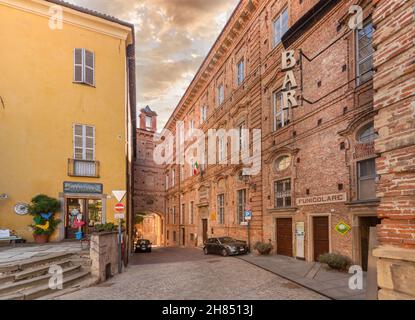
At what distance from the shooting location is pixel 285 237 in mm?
16562

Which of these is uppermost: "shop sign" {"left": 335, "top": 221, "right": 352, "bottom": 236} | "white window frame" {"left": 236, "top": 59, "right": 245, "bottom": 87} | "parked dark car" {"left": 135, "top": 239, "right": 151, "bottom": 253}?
"white window frame" {"left": 236, "top": 59, "right": 245, "bottom": 87}

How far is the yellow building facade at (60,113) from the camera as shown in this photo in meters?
14.2

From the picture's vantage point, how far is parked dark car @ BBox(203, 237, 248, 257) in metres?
18.5

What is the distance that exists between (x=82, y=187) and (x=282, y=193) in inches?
417

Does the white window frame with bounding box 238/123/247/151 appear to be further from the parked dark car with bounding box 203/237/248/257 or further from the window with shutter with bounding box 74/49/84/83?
the window with shutter with bounding box 74/49/84/83

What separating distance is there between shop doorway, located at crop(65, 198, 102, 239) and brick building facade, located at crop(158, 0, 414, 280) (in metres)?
9.45

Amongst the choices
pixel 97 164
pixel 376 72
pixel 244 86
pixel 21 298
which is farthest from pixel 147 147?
pixel 376 72

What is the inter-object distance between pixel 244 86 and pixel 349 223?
41.7 feet

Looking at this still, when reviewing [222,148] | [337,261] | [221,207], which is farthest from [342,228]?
[222,148]

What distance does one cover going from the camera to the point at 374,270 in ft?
16.4

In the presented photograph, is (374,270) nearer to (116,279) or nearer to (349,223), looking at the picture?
(349,223)

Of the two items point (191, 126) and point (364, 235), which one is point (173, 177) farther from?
point (364, 235)

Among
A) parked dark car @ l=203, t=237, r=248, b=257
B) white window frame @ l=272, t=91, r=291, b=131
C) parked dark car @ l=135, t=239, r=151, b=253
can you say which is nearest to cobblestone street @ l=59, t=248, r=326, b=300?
parked dark car @ l=203, t=237, r=248, b=257

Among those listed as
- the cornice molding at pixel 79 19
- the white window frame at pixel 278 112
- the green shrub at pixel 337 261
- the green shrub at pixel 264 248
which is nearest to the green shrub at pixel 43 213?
the cornice molding at pixel 79 19
